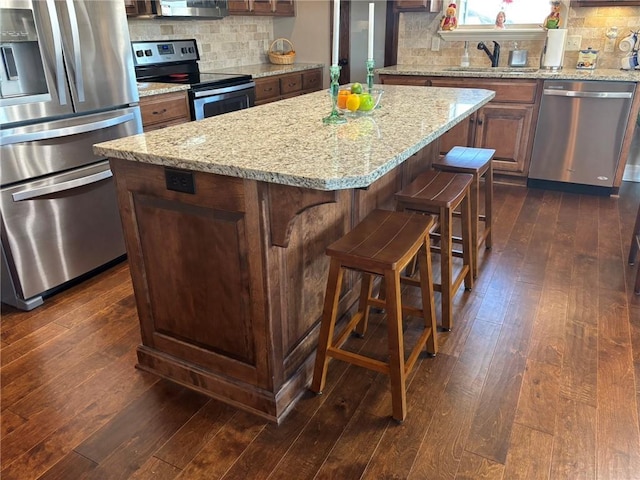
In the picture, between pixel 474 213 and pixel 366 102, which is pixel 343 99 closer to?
pixel 366 102

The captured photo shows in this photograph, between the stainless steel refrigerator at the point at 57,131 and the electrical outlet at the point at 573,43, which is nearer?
the stainless steel refrigerator at the point at 57,131

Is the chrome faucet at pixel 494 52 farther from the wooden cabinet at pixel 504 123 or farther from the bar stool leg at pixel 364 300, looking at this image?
the bar stool leg at pixel 364 300

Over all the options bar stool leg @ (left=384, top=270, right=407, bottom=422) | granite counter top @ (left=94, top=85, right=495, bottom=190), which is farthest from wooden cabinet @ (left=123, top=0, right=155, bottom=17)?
bar stool leg @ (left=384, top=270, right=407, bottom=422)

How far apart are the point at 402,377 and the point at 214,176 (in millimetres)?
915

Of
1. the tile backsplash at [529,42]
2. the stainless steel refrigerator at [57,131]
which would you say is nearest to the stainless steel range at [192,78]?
the stainless steel refrigerator at [57,131]

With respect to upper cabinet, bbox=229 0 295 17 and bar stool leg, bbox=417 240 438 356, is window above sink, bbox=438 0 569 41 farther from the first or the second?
bar stool leg, bbox=417 240 438 356

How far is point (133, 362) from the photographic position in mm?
2023

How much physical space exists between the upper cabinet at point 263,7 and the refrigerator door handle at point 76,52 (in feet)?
6.94

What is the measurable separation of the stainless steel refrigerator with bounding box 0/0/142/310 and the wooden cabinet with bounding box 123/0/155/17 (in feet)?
3.12

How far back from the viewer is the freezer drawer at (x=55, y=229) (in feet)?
7.52

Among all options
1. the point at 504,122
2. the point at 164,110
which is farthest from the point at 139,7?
the point at 504,122

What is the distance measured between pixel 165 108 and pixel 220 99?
0.54m

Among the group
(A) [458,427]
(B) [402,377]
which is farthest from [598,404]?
(B) [402,377]

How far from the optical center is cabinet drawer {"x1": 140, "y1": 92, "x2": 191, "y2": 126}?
9.81 feet
